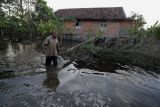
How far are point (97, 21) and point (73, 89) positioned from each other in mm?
22676

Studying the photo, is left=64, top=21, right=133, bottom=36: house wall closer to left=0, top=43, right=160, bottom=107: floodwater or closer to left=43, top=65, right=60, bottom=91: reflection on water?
left=43, top=65, right=60, bottom=91: reflection on water

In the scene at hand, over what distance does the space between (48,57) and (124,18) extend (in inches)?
767

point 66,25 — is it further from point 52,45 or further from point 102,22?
point 52,45

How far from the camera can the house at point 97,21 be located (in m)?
27.0

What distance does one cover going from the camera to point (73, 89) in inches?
256

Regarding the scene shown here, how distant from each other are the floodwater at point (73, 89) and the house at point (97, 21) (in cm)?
1782

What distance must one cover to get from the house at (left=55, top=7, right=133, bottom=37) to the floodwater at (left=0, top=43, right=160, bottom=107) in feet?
58.5

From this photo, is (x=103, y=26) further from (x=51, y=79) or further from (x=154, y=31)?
(x=51, y=79)

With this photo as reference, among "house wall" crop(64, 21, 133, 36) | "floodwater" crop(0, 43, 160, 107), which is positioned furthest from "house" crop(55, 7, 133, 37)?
"floodwater" crop(0, 43, 160, 107)

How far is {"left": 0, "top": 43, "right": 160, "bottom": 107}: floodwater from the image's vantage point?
5.43 meters

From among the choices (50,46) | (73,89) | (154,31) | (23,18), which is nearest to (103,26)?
(154,31)

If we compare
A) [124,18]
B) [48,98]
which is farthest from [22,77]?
[124,18]

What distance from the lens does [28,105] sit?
16.7ft

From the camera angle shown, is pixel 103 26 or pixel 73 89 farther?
pixel 103 26
